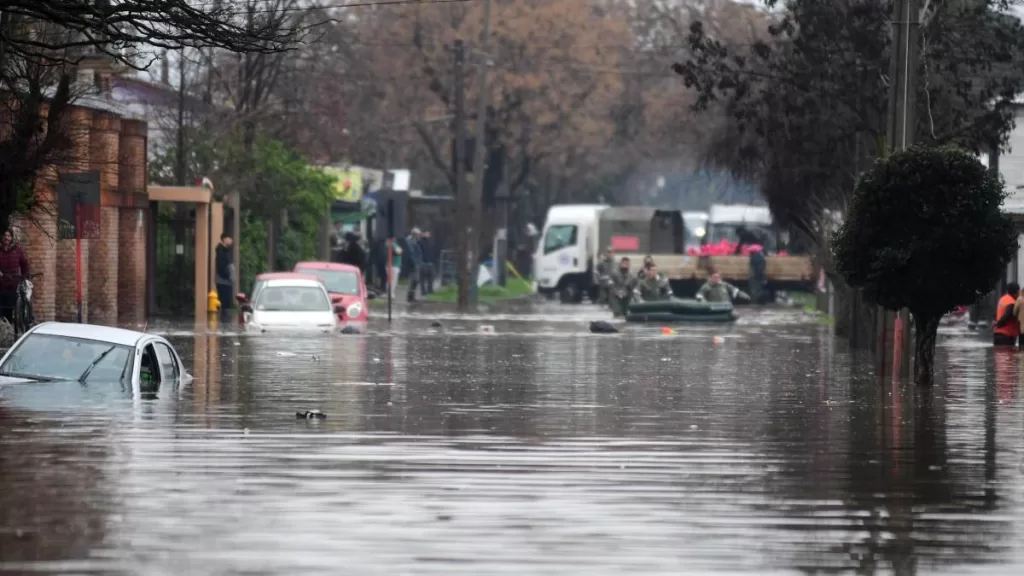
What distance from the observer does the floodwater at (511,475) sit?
1076cm

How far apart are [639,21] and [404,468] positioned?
76044mm

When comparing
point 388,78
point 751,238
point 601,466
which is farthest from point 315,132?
point 601,466

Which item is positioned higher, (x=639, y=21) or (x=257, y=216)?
(x=639, y=21)

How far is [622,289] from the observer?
164ft

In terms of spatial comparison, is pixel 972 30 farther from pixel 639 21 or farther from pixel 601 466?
pixel 639 21

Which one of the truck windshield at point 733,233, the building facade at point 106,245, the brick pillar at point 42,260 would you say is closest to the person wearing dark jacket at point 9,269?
the building facade at point 106,245

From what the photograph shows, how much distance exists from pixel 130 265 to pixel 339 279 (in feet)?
14.8

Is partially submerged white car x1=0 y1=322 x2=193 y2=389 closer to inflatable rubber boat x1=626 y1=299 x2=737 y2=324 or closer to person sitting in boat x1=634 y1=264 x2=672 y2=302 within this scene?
inflatable rubber boat x1=626 y1=299 x2=737 y2=324

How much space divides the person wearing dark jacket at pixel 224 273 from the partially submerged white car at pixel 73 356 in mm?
24049

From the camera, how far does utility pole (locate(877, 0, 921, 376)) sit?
85.1 ft

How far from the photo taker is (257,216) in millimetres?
52844

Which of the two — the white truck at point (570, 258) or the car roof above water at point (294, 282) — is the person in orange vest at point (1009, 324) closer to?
the car roof above water at point (294, 282)

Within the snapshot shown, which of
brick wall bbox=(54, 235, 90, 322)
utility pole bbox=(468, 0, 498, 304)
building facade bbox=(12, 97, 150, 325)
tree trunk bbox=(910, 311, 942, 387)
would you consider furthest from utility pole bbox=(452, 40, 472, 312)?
tree trunk bbox=(910, 311, 942, 387)

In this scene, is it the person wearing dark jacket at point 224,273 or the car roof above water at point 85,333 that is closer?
the car roof above water at point 85,333
